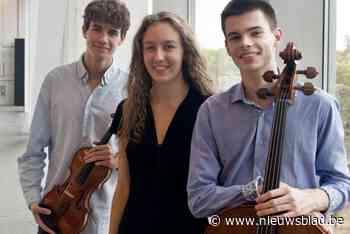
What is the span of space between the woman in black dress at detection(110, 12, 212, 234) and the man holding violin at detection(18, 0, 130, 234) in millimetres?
235

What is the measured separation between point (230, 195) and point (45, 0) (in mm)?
2107

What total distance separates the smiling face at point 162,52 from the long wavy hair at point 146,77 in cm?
2

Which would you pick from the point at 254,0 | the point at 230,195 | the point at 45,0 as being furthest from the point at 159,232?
the point at 45,0

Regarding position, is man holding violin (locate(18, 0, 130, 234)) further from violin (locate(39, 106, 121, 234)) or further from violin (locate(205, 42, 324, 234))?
violin (locate(205, 42, 324, 234))

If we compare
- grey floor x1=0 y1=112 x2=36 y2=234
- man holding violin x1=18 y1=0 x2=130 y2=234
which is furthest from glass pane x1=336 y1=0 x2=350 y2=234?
grey floor x1=0 y1=112 x2=36 y2=234

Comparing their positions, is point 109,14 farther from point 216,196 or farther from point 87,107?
point 216,196

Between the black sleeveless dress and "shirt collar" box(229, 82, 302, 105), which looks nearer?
"shirt collar" box(229, 82, 302, 105)

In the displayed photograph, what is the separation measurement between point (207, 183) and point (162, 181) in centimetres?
27

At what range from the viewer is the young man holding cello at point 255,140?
1099 millimetres

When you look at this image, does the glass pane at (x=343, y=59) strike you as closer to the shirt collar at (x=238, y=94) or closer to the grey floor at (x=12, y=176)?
the shirt collar at (x=238, y=94)

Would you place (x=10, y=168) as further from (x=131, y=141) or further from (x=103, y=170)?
(x=131, y=141)

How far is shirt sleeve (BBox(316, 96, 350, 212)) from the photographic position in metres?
1.09

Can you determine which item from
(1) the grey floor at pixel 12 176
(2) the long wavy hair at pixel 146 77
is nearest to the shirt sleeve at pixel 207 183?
(2) the long wavy hair at pixel 146 77

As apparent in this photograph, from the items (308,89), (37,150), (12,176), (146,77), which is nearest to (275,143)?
(308,89)
